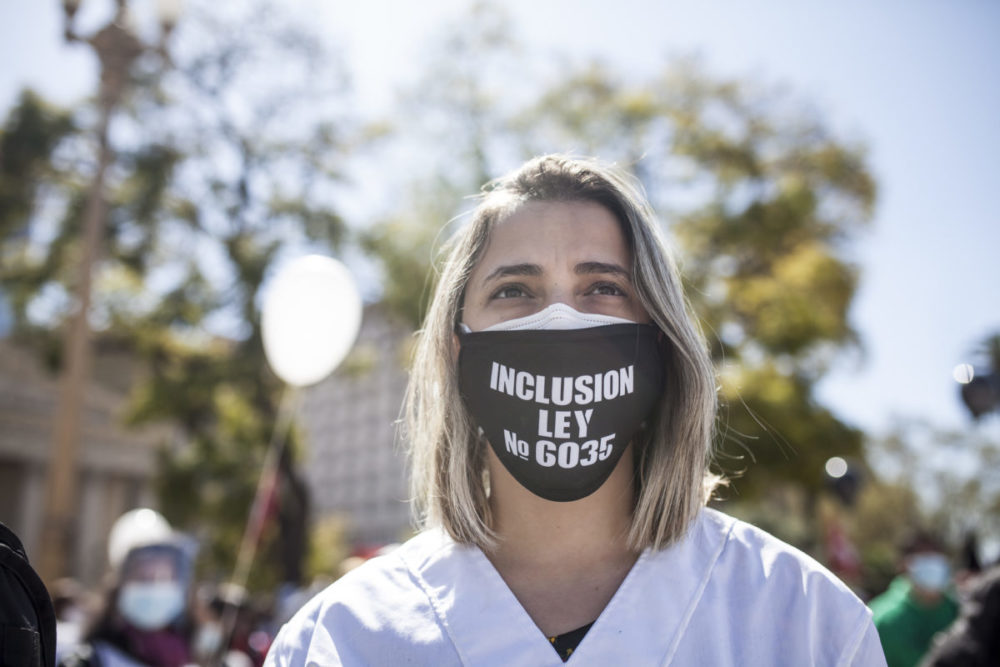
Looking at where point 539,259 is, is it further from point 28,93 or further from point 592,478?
point 28,93

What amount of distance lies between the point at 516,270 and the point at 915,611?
15.1 ft

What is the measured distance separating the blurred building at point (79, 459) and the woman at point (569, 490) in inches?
1187

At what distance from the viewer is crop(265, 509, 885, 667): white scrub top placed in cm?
165

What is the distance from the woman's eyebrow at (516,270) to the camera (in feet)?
6.82

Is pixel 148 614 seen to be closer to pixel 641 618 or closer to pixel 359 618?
pixel 359 618

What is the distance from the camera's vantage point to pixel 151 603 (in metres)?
4.97

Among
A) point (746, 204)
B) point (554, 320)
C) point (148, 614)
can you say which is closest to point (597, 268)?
point (554, 320)

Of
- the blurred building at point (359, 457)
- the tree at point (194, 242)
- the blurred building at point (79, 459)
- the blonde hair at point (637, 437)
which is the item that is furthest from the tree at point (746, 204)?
the blurred building at point (359, 457)

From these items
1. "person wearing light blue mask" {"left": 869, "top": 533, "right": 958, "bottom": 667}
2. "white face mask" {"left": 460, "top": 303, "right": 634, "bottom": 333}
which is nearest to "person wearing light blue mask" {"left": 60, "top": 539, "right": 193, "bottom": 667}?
"white face mask" {"left": 460, "top": 303, "right": 634, "bottom": 333}

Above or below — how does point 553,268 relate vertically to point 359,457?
above

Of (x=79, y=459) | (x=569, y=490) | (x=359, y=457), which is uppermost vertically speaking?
(x=569, y=490)

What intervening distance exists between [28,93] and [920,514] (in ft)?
121

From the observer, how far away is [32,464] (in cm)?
3222

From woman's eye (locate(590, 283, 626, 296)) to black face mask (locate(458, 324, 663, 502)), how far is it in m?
0.12
